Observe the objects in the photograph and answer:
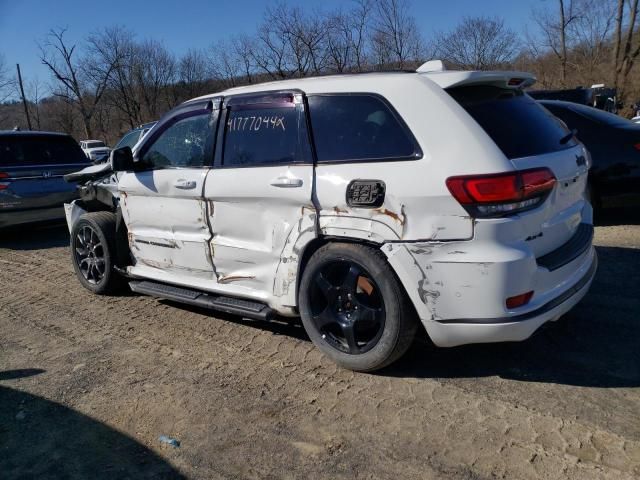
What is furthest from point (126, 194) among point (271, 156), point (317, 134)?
point (317, 134)

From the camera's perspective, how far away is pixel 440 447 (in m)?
2.62

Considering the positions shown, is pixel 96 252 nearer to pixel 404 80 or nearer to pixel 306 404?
pixel 306 404

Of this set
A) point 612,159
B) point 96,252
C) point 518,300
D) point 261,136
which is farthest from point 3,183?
point 612,159

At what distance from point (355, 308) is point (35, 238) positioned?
7328 millimetres

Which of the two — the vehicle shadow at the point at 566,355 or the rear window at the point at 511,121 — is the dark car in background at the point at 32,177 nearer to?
the vehicle shadow at the point at 566,355

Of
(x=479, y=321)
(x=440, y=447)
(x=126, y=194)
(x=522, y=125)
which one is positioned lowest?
(x=440, y=447)

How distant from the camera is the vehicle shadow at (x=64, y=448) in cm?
266

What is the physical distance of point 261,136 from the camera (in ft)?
12.4

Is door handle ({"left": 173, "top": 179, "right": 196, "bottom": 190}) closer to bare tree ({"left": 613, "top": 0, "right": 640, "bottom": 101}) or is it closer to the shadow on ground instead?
the shadow on ground

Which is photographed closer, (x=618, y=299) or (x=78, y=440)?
(x=78, y=440)

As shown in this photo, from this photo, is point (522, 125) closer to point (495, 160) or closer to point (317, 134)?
point (495, 160)

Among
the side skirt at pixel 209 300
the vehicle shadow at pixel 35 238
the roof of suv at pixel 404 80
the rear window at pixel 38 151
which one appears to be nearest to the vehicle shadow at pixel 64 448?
the side skirt at pixel 209 300

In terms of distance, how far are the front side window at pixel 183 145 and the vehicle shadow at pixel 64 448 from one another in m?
1.98

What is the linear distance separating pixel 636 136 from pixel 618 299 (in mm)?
2815
